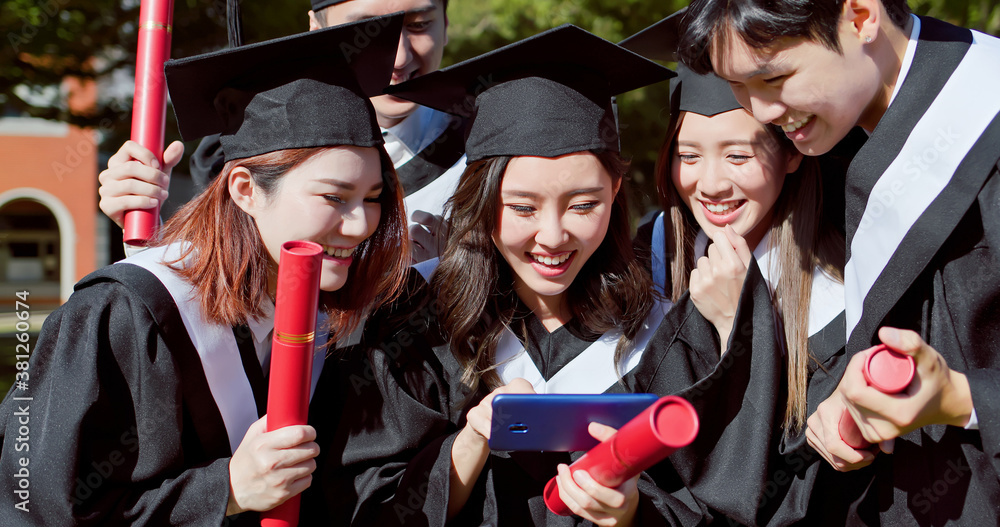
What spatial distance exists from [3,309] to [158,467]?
16.0 metres

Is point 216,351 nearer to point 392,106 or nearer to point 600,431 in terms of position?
point 600,431

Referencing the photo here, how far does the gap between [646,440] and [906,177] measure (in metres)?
1.05

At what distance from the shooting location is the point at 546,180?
8.57ft

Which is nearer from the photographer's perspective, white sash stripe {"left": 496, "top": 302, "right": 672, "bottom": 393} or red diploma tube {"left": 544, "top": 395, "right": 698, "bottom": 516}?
red diploma tube {"left": 544, "top": 395, "right": 698, "bottom": 516}

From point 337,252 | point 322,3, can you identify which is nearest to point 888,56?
point 337,252

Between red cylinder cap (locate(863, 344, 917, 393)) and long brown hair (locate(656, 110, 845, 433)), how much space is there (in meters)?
0.81

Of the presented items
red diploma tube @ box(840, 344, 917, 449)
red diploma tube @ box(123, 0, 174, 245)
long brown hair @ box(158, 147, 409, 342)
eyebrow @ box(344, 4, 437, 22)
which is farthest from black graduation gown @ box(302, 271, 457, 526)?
eyebrow @ box(344, 4, 437, 22)

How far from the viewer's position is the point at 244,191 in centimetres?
253

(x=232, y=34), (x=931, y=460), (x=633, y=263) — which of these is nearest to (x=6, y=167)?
(x=232, y=34)

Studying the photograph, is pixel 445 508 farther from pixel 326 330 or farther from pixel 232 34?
pixel 232 34

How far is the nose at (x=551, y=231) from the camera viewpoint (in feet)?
8.40

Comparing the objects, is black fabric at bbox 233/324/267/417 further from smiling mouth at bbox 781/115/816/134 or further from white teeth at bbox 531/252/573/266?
smiling mouth at bbox 781/115/816/134

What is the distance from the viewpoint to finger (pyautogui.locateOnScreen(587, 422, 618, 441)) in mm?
1993

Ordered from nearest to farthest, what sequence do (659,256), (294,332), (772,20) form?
(294,332) < (772,20) < (659,256)
